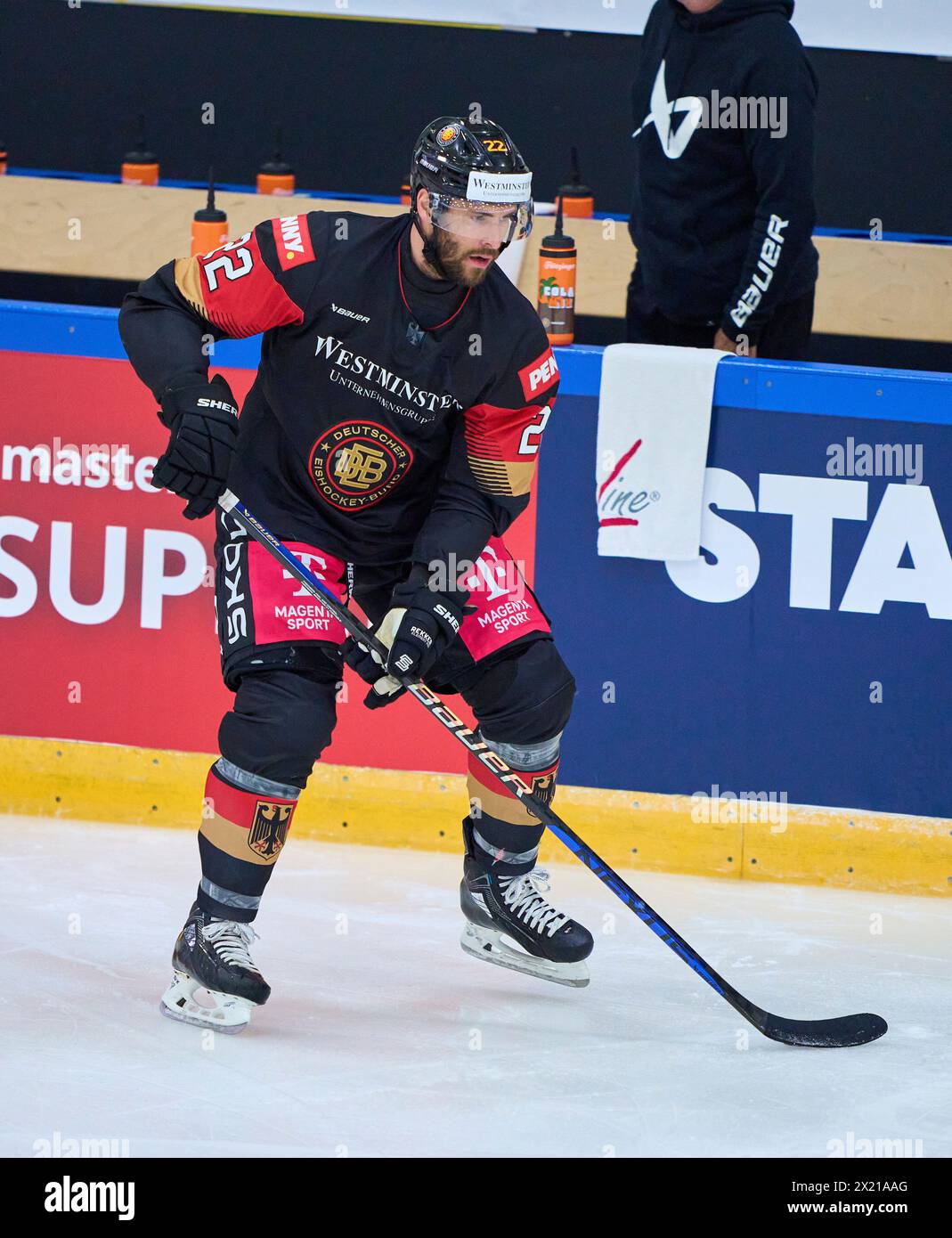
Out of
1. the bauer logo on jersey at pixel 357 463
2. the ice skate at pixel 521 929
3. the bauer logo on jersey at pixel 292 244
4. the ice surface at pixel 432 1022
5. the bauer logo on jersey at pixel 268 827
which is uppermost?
the bauer logo on jersey at pixel 292 244

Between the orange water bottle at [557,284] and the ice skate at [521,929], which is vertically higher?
the orange water bottle at [557,284]

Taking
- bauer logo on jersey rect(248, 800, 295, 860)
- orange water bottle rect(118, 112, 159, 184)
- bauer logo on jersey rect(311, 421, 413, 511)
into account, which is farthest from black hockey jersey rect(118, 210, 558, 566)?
orange water bottle rect(118, 112, 159, 184)

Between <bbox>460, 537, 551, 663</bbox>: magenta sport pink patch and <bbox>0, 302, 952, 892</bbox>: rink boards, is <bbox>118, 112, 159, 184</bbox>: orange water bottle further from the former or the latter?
<bbox>460, 537, 551, 663</bbox>: magenta sport pink patch

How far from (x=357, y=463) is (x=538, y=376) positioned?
0.34 metres

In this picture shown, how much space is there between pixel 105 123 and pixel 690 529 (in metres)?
2.96

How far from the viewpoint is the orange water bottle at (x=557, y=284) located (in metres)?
4.00

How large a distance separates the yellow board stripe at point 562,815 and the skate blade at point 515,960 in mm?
506

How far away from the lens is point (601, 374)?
3.73 m

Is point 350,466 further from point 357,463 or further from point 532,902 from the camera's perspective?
point 532,902

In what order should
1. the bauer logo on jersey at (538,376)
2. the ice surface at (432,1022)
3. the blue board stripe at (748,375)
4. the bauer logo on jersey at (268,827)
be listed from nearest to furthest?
the ice surface at (432,1022) < the bauer logo on jersey at (268,827) < the bauer logo on jersey at (538,376) < the blue board stripe at (748,375)

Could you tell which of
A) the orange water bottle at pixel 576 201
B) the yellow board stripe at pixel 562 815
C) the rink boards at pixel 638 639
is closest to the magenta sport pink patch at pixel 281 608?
the rink boards at pixel 638 639

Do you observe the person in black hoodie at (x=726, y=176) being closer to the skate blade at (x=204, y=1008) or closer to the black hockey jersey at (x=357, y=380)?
the black hockey jersey at (x=357, y=380)

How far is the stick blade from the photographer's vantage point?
307cm

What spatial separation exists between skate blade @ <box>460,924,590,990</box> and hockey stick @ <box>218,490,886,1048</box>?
0.92 ft
